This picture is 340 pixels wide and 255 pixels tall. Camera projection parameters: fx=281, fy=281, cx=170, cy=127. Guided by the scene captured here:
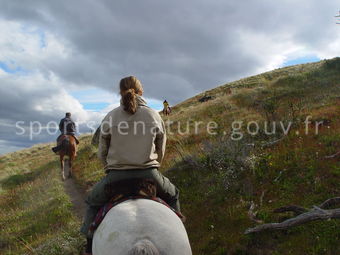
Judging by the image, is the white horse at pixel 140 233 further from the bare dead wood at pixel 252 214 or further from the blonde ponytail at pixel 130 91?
the bare dead wood at pixel 252 214

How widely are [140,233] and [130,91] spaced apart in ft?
5.86

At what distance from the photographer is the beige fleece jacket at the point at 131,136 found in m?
3.73

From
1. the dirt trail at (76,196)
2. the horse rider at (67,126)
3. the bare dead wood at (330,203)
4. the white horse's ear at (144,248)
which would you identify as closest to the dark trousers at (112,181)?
the white horse's ear at (144,248)

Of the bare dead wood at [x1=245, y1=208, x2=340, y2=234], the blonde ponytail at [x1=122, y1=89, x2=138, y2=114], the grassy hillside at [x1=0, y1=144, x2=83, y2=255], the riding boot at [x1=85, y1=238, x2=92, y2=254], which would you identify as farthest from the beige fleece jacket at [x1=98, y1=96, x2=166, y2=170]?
the grassy hillside at [x1=0, y1=144, x2=83, y2=255]

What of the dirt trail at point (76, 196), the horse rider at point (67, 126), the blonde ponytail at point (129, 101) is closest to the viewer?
the blonde ponytail at point (129, 101)

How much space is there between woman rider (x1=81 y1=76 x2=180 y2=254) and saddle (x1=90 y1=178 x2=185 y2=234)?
10 centimetres

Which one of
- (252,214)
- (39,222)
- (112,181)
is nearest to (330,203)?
(252,214)

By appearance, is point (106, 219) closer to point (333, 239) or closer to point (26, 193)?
point (333, 239)

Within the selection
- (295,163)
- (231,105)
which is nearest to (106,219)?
(295,163)

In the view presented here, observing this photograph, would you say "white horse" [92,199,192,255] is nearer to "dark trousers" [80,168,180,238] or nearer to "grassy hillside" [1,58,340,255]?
"dark trousers" [80,168,180,238]

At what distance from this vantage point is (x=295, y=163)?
24.8 feet

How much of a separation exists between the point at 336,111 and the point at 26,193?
14628 mm

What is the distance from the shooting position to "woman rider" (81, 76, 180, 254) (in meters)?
3.71

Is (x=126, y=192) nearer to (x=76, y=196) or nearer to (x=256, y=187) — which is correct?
(x=256, y=187)
